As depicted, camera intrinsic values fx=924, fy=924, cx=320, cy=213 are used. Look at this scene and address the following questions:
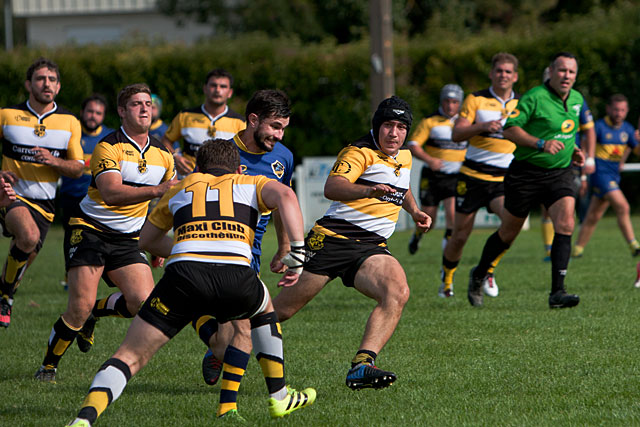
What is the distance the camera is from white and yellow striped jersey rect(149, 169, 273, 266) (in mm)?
4969

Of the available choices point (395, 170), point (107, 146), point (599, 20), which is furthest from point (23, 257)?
point (599, 20)

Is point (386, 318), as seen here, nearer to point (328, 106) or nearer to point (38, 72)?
point (38, 72)

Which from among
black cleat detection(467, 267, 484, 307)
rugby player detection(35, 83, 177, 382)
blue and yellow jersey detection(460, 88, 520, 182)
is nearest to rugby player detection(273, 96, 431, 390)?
rugby player detection(35, 83, 177, 382)

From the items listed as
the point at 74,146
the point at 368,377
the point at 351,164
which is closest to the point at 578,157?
the point at 351,164

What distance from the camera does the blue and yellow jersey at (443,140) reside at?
1290 centimetres

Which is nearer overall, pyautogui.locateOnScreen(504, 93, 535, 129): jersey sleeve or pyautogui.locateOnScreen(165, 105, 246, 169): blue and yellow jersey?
pyautogui.locateOnScreen(504, 93, 535, 129): jersey sleeve

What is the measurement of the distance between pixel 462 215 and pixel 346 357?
3327 millimetres

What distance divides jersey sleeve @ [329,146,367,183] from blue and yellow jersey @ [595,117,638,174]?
8360 millimetres

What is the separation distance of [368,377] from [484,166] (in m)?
5.19

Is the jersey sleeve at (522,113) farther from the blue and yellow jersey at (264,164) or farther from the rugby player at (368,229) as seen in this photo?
the blue and yellow jersey at (264,164)

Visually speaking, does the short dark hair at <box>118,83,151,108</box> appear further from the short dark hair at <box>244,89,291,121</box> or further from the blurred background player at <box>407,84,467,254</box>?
the blurred background player at <box>407,84,467,254</box>

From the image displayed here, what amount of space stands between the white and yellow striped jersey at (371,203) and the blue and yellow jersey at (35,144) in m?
2.94

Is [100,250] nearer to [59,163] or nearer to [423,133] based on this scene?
[59,163]

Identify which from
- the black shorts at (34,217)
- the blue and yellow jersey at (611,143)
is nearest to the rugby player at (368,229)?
the black shorts at (34,217)
